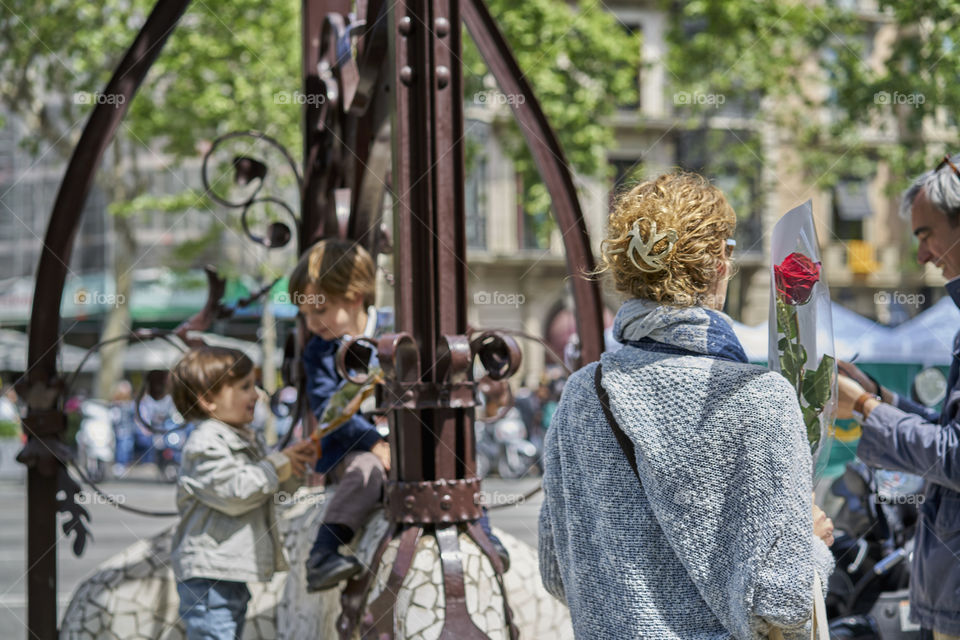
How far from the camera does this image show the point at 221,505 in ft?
10.5

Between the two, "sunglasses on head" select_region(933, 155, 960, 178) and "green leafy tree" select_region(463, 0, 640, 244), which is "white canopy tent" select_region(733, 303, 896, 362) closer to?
"sunglasses on head" select_region(933, 155, 960, 178)

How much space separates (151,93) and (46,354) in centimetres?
1361

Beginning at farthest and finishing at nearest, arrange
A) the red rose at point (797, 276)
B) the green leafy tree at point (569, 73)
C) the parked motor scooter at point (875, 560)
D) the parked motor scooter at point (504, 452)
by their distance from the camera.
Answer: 1. the parked motor scooter at point (504, 452)
2. the green leafy tree at point (569, 73)
3. the parked motor scooter at point (875, 560)
4. the red rose at point (797, 276)

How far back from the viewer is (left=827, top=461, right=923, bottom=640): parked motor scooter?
150 inches

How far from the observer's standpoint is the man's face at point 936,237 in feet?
9.11

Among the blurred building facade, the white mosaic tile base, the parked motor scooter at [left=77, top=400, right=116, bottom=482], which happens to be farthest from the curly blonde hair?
the blurred building facade

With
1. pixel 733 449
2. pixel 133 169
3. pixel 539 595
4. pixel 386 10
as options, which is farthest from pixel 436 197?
pixel 133 169

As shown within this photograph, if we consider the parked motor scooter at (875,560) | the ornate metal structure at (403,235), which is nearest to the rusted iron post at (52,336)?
the ornate metal structure at (403,235)

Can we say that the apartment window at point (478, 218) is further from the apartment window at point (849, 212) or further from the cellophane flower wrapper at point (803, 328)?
the cellophane flower wrapper at point (803, 328)

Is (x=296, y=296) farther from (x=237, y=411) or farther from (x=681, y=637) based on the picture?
(x=681, y=637)

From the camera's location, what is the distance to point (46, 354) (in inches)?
130

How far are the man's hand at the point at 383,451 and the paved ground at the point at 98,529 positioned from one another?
1.27 ft

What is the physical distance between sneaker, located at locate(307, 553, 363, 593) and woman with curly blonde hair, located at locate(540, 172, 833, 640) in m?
1.21

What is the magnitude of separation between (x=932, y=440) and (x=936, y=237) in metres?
0.64
